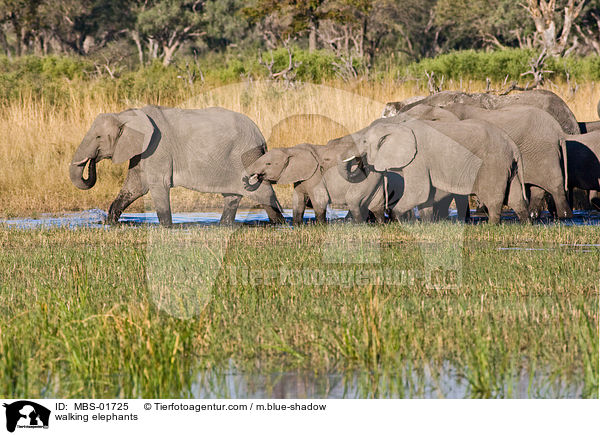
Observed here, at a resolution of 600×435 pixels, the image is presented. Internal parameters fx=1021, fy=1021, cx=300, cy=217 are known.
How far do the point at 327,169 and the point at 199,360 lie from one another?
19.7 ft

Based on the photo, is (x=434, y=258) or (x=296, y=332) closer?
(x=296, y=332)

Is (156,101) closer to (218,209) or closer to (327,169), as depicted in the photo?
(218,209)

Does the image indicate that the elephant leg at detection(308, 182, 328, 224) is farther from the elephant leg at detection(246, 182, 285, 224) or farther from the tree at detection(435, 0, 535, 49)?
the tree at detection(435, 0, 535, 49)

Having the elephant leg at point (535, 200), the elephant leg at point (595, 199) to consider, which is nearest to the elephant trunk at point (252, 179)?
the elephant leg at point (535, 200)

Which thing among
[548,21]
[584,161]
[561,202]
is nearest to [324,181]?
[561,202]

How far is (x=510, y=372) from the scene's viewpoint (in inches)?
171

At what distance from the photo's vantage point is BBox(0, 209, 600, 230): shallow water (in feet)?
36.9

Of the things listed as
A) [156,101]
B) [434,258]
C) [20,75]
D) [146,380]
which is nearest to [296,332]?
[146,380]

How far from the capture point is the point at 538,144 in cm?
1136

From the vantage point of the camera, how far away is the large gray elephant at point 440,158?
10.3m

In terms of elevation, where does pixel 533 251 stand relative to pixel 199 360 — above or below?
below

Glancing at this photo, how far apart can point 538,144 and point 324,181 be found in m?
2.57

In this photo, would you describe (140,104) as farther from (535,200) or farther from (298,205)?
(535,200)
